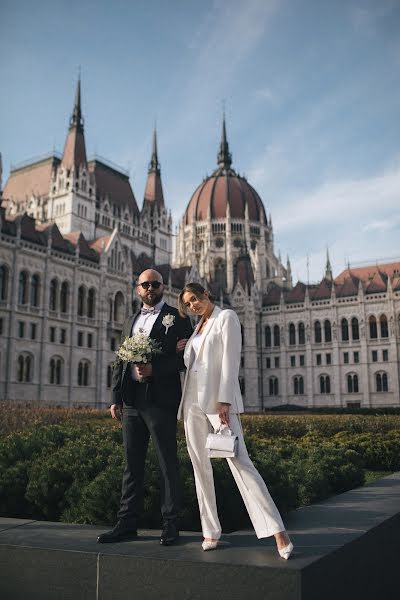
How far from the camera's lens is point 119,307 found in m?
51.8

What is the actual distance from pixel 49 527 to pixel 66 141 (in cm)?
6512

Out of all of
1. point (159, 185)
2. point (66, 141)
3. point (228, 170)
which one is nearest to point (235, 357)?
point (66, 141)

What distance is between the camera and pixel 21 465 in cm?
767

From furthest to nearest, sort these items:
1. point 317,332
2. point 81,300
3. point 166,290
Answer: point 317,332 < point 166,290 < point 81,300

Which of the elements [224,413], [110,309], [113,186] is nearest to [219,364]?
[224,413]

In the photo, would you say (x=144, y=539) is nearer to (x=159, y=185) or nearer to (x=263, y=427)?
(x=263, y=427)

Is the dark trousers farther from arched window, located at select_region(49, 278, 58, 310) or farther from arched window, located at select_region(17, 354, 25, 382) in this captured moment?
arched window, located at select_region(49, 278, 58, 310)

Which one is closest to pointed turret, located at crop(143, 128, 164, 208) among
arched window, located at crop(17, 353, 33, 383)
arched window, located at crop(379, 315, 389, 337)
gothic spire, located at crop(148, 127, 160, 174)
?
gothic spire, located at crop(148, 127, 160, 174)

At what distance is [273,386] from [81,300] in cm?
2914

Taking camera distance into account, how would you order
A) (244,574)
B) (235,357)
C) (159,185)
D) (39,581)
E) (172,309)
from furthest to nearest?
(159,185)
(172,309)
(235,357)
(39,581)
(244,574)

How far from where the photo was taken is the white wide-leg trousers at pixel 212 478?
4648mm

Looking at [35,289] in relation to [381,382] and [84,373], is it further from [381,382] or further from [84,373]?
[381,382]

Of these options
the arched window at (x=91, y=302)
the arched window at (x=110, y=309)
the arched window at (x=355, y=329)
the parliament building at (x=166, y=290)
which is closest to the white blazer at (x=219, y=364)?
the parliament building at (x=166, y=290)

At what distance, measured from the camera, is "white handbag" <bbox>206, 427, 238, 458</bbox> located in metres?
4.71
